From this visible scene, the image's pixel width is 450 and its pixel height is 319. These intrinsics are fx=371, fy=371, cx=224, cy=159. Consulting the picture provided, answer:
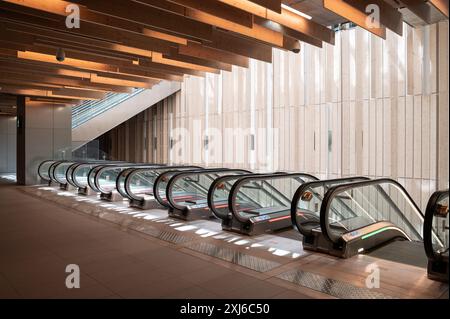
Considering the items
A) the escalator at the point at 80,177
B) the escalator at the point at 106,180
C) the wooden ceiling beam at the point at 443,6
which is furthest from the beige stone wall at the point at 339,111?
the escalator at the point at 80,177

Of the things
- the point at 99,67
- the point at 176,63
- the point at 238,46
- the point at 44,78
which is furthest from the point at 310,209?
the point at 44,78

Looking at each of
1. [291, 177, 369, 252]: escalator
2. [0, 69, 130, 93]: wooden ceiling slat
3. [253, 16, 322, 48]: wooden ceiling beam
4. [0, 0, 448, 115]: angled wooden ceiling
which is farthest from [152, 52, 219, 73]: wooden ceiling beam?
[291, 177, 369, 252]: escalator

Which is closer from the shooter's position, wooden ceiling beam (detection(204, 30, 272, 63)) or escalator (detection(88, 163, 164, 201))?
wooden ceiling beam (detection(204, 30, 272, 63))

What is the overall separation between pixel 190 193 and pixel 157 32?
10.1 ft

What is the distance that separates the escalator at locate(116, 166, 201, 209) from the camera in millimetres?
7199

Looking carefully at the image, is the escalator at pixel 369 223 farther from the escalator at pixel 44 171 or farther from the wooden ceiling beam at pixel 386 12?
the escalator at pixel 44 171

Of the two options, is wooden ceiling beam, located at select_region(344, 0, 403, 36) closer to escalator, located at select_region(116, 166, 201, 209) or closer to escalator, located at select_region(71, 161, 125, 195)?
escalator, located at select_region(116, 166, 201, 209)

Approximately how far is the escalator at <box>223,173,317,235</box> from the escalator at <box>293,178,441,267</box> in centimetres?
83

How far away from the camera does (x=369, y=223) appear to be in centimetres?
491

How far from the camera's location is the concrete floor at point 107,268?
3.04 metres

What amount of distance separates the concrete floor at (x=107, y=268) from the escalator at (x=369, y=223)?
1220mm

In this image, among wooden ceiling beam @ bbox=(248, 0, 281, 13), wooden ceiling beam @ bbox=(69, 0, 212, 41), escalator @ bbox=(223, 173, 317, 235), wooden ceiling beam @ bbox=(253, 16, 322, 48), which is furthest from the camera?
wooden ceiling beam @ bbox=(253, 16, 322, 48)

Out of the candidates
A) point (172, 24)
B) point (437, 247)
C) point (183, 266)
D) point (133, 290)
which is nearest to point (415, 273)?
point (437, 247)
